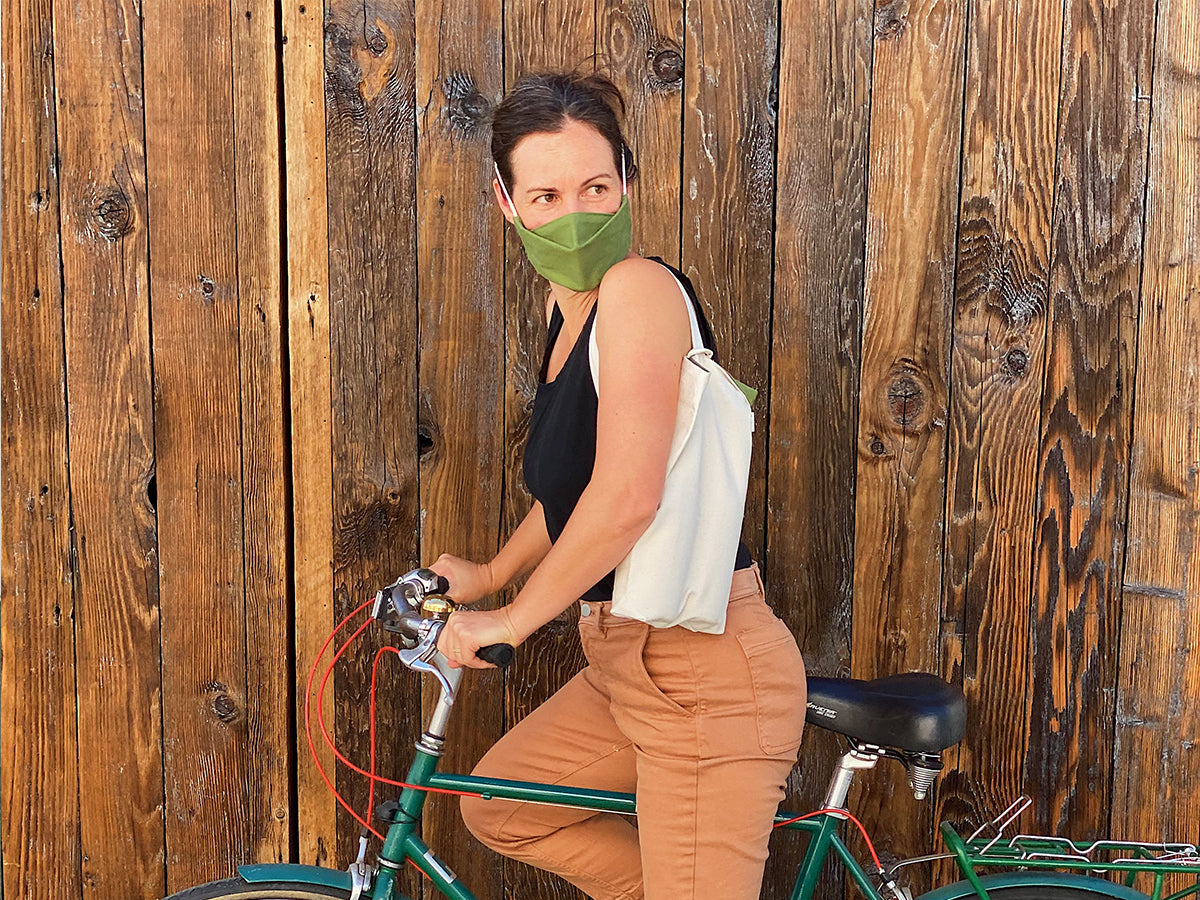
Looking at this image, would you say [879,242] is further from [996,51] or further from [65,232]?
[65,232]

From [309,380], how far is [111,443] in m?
0.49

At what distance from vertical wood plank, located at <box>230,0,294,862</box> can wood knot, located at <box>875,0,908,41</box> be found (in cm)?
135

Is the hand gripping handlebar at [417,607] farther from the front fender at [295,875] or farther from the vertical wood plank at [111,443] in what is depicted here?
the vertical wood plank at [111,443]

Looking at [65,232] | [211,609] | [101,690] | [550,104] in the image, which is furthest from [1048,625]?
[65,232]

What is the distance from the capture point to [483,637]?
1.75 meters

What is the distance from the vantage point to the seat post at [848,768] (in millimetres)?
1963

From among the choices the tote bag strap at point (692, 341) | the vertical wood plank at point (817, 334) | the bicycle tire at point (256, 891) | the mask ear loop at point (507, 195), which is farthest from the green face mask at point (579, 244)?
the bicycle tire at point (256, 891)

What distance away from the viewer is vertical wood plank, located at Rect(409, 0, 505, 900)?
2461 mm

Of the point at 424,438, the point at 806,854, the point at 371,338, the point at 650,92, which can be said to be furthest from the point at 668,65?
the point at 806,854

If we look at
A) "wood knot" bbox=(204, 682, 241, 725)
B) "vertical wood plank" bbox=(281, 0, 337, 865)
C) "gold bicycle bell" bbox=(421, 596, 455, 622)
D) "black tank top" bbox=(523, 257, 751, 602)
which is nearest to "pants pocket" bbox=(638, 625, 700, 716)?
"black tank top" bbox=(523, 257, 751, 602)

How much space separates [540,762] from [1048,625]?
4.19 feet

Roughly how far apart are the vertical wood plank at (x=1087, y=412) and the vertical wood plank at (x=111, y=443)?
2.08 m

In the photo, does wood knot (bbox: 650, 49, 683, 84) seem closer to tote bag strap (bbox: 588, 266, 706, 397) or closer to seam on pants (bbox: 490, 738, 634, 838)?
tote bag strap (bbox: 588, 266, 706, 397)

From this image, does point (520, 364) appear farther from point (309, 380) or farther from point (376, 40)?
point (376, 40)
